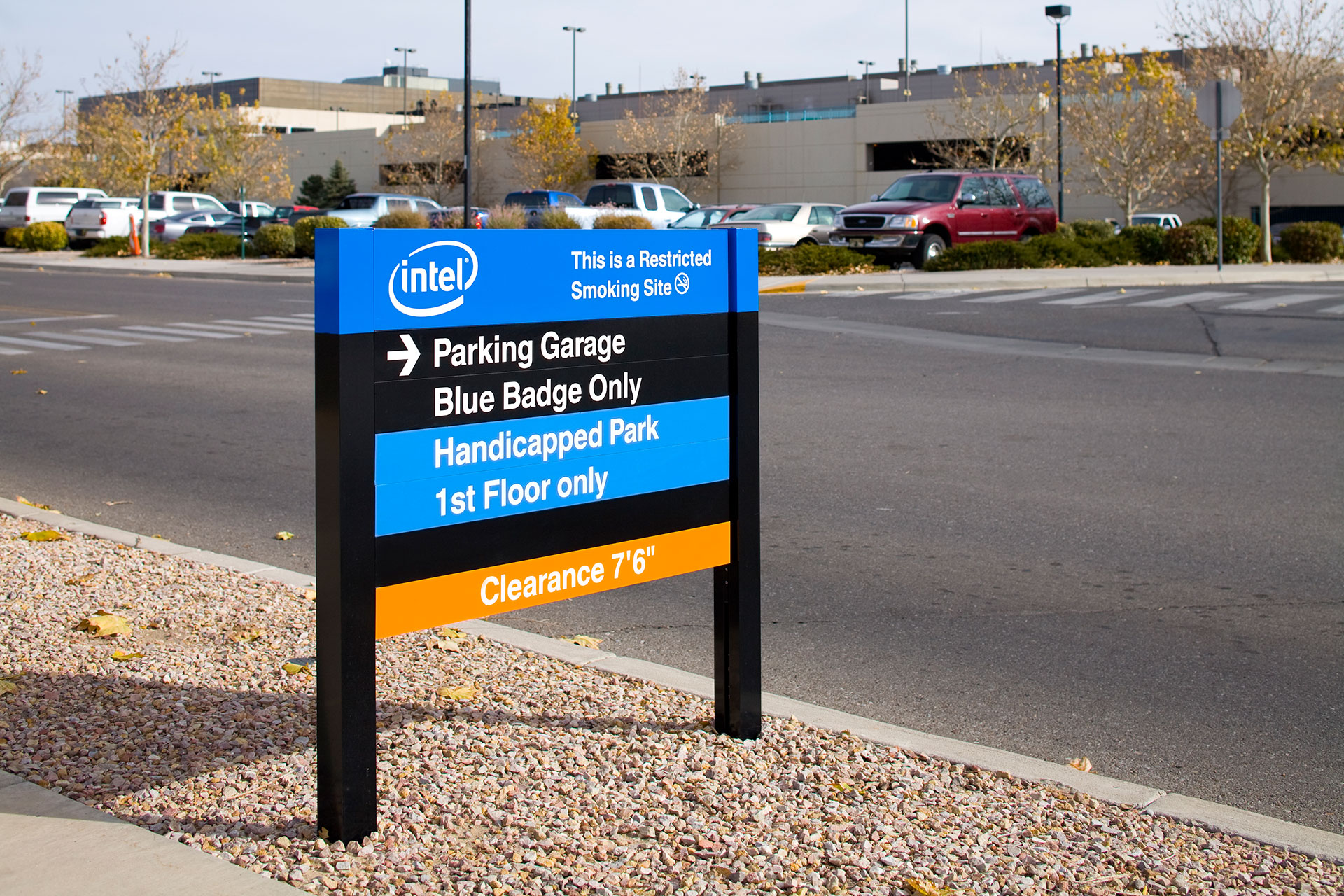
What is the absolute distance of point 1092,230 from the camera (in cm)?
3144

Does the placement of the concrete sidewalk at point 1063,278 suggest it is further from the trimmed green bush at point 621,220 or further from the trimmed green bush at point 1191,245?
the trimmed green bush at point 621,220

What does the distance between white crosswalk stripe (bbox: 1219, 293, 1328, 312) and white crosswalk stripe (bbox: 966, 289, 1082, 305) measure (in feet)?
9.81

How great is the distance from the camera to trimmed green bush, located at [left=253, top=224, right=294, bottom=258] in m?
36.3

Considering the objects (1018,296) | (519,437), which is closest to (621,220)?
(1018,296)

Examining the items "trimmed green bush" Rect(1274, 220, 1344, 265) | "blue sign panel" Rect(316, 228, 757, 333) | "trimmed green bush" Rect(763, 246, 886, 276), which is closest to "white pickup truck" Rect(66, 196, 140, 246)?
"trimmed green bush" Rect(763, 246, 886, 276)

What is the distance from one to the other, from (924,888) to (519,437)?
155 centimetres

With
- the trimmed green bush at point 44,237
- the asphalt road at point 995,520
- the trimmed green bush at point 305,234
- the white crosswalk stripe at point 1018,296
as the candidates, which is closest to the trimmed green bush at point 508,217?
the trimmed green bush at point 305,234

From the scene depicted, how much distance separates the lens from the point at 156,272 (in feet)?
107

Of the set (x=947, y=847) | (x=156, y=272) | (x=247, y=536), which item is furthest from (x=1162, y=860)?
(x=156, y=272)

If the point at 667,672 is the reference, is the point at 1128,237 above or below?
above

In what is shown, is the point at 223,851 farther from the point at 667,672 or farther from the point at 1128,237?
the point at 1128,237

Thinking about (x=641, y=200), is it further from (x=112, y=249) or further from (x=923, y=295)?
(x=112, y=249)

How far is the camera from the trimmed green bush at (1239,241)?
92.4ft

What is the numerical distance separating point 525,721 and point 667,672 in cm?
71
